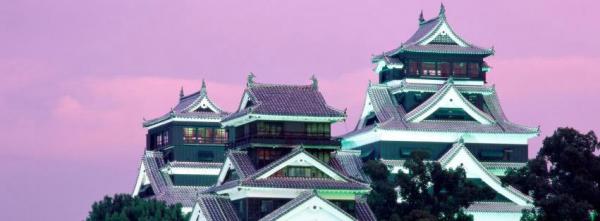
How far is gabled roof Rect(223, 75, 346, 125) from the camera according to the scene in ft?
252

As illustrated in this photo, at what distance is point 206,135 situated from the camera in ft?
343

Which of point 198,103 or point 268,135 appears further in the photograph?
point 198,103

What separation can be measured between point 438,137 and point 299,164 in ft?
65.5

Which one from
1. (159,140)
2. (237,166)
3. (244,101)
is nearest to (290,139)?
(237,166)

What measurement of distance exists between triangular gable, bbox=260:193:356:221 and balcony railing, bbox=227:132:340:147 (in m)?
3.42

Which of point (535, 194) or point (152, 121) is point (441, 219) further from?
point (152, 121)

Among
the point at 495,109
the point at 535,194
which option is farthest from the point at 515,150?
the point at 535,194

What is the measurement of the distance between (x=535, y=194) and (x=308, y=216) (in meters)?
11.6

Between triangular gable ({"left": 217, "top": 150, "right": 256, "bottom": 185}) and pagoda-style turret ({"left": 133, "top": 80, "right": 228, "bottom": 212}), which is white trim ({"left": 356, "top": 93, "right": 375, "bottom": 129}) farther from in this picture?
triangular gable ({"left": 217, "top": 150, "right": 256, "bottom": 185})

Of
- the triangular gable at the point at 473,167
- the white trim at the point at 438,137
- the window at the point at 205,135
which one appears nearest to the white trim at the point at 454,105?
the white trim at the point at 438,137

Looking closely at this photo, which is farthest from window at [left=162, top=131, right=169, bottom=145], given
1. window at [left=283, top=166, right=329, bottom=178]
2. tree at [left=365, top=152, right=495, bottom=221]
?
window at [left=283, top=166, right=329, bottom=178]

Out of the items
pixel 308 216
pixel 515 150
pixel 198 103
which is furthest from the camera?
pixel 198 103

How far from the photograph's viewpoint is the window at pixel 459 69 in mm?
98250

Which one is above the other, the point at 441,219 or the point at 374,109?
the point at 374,109
